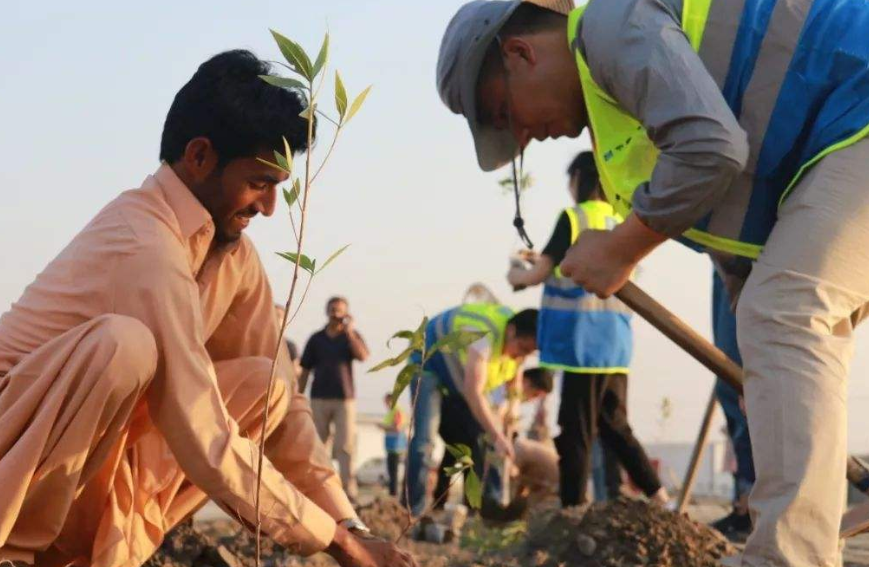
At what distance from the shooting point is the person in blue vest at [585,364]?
702cm

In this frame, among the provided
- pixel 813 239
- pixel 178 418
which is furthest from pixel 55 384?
pixel 813 239

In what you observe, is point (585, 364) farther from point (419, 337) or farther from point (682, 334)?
point (419, 337)

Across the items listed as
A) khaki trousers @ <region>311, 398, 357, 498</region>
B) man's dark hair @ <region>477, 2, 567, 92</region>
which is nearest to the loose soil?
man's dark hair @ <region>477, 2, 567, 92</region>

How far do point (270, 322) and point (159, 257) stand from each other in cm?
70

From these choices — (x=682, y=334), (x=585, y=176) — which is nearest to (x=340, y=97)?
(x=682, y=334)

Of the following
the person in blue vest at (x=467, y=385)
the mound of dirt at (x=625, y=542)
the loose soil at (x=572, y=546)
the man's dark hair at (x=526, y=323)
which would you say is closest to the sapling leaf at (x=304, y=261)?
the loose soil at (x=572, y=546)

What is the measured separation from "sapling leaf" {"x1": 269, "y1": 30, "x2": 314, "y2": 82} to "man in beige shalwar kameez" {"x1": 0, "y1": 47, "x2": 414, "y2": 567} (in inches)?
38.7

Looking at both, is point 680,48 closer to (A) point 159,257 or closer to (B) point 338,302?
(A) point 159,257

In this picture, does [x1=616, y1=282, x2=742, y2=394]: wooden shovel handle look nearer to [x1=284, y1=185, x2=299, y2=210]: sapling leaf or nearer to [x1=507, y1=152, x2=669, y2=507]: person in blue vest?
[x1=284, y1=185, x2=299, y2=210]: sapling leaf

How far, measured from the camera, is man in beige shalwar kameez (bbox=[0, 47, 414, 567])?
3467 millimetres

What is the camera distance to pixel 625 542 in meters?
5.60

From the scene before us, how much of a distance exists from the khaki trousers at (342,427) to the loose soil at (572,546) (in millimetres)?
4554

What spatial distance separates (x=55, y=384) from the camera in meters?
3.47

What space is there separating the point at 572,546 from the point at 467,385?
8.75ft
